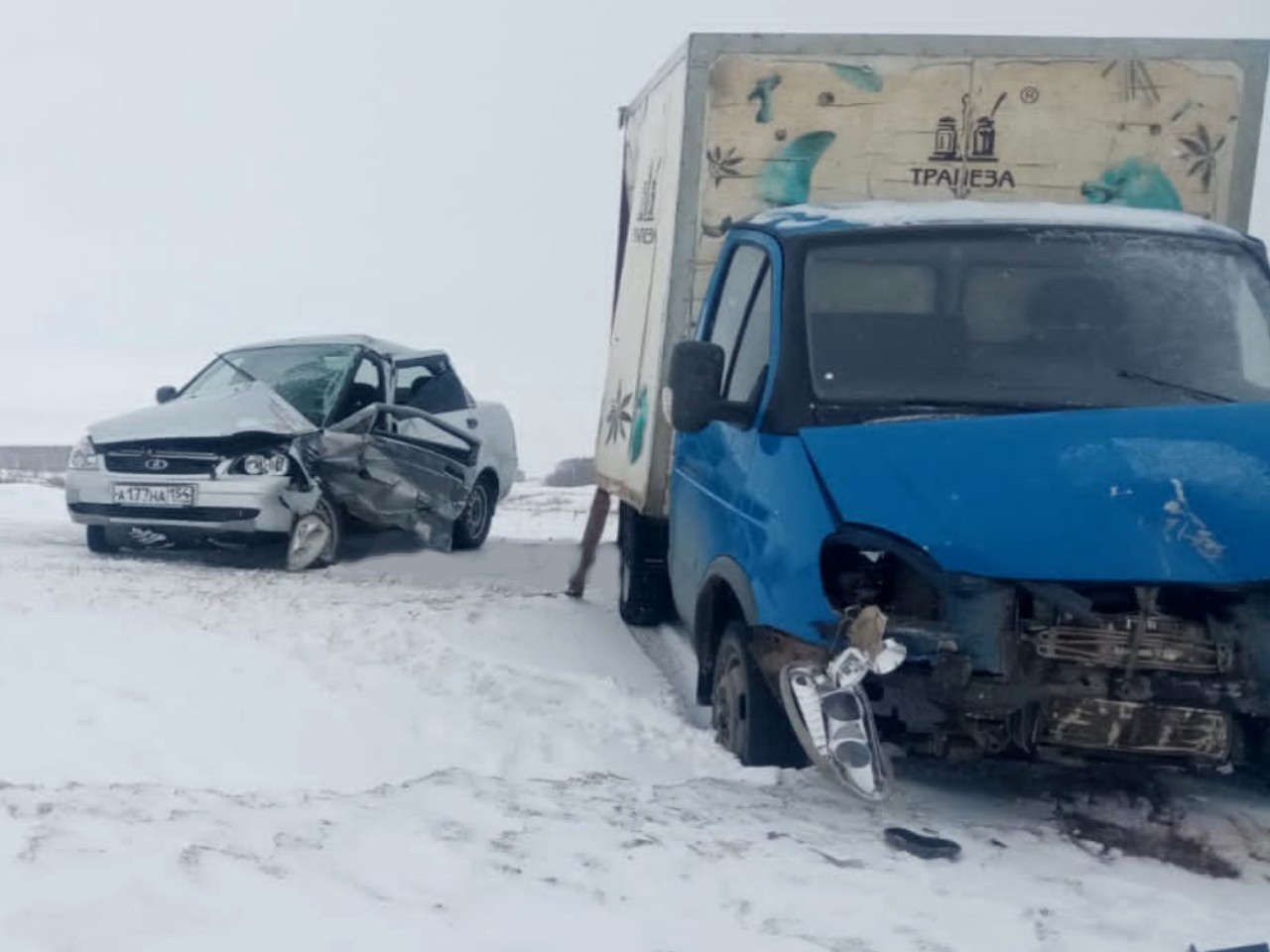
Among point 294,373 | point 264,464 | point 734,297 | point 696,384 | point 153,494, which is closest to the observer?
point 696,384

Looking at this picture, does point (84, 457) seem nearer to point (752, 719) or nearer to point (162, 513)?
point (162, 513)

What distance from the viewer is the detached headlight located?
1014 centimetres

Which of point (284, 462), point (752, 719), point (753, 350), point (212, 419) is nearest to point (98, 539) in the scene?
point (212, 419)

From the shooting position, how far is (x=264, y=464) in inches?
400

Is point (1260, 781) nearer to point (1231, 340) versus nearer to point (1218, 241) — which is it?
point (1231, 340)

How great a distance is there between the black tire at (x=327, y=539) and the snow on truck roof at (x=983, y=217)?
17.3 feet

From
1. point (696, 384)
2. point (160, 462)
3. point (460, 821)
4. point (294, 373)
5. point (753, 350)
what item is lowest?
point (460, 821)

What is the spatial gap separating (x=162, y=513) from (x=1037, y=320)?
22.8 ft

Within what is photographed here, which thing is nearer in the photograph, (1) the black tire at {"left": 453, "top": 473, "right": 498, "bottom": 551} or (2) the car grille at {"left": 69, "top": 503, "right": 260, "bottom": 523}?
(2) the car grille at {"left": 69, "top": 503, "right": 260, "bottom": 523}

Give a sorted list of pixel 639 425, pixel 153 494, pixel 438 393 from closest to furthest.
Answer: pixel 639 425, pixel 153 494, pixel 438 393

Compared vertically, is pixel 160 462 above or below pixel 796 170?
below

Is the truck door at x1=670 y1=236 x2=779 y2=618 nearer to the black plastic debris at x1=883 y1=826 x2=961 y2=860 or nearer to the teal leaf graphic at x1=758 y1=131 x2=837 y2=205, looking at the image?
the teal leaf graphic at x1=758 y1=131 x2=837 y2=205

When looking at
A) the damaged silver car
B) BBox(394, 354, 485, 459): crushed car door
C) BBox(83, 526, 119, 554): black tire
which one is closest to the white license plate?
the damaged silver car

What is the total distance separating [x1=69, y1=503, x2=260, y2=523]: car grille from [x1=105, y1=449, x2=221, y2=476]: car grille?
24cm
